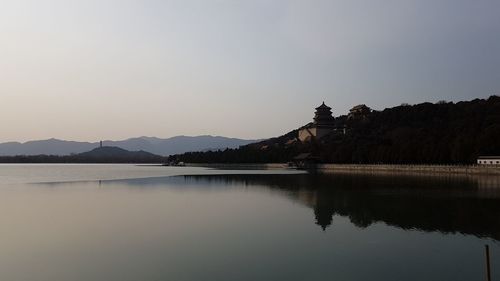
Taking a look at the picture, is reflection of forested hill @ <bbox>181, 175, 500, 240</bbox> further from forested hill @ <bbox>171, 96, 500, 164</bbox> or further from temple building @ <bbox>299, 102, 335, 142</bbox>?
temple building @ <bbox>299, 102, 335, 142</bbox>

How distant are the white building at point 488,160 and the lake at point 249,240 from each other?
87.2 feet

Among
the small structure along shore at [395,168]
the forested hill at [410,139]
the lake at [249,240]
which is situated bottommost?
the lake at [249,240]

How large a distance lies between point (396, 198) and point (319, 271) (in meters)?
16.7

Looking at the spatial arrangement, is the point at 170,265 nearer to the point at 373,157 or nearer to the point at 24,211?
the point at 24,211

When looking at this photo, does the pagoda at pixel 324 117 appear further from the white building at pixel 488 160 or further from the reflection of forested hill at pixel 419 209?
the reflection of forested hill at pixel 419 209

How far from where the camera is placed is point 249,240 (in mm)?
14633

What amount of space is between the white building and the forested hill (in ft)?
8.53

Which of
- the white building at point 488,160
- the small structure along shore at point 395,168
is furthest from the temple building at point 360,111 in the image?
the white building at point 488,160

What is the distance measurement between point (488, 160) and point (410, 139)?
22.7 metres

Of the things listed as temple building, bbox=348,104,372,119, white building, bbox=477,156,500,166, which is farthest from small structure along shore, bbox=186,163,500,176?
temple building, bbox=348,104,372,119

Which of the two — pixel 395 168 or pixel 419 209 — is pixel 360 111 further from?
pixel 419 209

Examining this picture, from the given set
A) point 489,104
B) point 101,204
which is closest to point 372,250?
point 101,204

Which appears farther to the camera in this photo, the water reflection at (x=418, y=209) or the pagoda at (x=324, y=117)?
the pagoda at (x=324, y=117)

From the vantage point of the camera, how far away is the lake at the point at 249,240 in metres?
10.9
